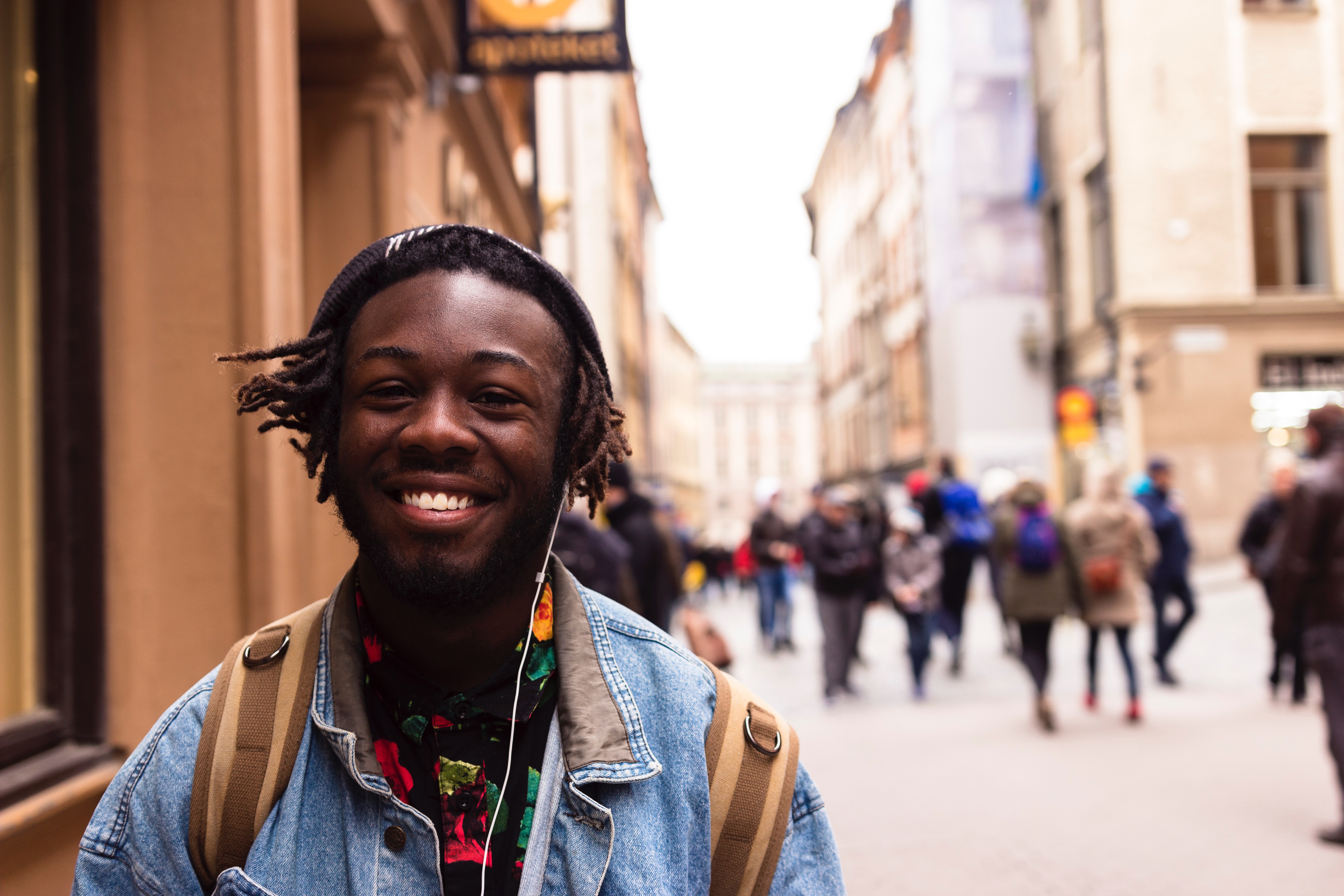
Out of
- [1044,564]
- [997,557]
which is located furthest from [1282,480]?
[997,557]

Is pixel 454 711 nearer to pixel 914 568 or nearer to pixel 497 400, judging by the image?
pixel 497 400

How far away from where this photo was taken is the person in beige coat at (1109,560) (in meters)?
8.03

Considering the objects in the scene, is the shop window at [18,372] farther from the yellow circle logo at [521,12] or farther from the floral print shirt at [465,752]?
the yellow circle logo at [521,12]

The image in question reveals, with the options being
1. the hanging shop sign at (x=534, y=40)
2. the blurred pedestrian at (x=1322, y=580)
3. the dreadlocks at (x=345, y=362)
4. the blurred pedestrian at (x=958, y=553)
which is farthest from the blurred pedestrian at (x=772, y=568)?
the dreadlocks at (x=345, y=362)

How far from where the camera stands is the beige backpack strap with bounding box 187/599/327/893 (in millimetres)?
1396

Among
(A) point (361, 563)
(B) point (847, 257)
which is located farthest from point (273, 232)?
(B) point (847, 257)

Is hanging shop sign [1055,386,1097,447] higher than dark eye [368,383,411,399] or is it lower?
higher

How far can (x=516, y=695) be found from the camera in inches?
59.6

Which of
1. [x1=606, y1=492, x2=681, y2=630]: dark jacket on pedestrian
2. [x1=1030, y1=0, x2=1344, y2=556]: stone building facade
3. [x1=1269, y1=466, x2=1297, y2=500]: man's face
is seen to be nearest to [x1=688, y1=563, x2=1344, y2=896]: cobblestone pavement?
[x1=606, y1=492, x2=681, y2=630]: dark jacket on pedestrian

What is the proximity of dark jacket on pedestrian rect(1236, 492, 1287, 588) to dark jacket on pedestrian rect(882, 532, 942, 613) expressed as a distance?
7.77 ft

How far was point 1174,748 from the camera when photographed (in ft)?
22.9

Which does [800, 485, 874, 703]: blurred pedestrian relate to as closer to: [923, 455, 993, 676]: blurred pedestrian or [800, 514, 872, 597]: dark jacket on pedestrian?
[800, 514, 872, 597]: dark jacket on pedestrian

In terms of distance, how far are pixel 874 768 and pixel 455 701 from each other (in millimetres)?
5798

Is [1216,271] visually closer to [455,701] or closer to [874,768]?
[874,768]
